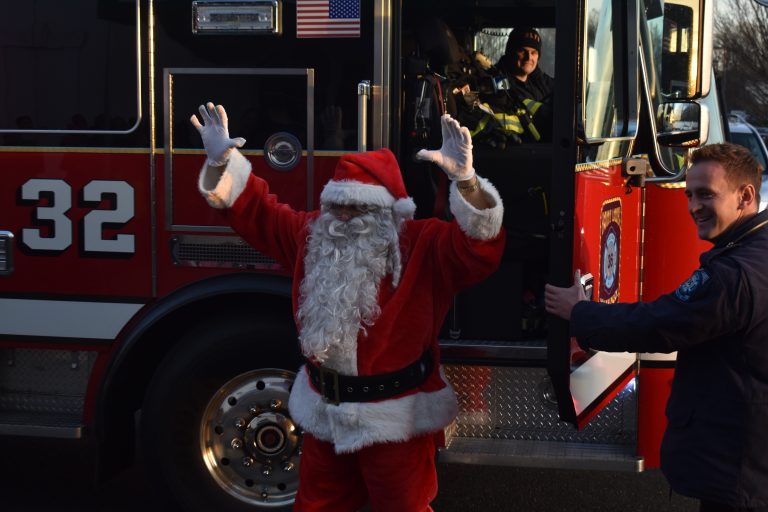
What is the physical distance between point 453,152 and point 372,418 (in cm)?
85

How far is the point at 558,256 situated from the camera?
120 inches

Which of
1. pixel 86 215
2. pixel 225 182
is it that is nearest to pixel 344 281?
pixel 225 182

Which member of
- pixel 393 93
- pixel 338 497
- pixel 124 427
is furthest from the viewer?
pixel 124 427

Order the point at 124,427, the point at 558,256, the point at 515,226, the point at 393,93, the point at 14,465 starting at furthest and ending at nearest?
the point at 14,465 < the point at 515,226 < the point at 124,427 < the point at 393,93 < the point at 558,256

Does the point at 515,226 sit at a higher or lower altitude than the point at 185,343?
higher

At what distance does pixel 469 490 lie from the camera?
4926 millimetres

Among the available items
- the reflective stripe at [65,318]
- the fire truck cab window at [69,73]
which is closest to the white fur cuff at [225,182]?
the fire truck cab window at [69,73]

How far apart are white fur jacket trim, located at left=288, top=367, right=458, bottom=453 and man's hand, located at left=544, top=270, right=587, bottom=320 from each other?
0.51m

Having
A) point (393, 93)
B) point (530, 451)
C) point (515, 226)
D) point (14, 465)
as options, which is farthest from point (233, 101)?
point (14, 465)

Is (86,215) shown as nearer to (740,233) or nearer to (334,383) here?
(334,383)

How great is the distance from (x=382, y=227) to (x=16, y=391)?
211cm

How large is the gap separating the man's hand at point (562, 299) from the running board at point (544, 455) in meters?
1.09

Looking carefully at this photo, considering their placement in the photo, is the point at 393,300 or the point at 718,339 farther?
the point at 393,300

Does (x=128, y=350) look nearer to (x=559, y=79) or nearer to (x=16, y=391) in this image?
(x=16, y=391)
